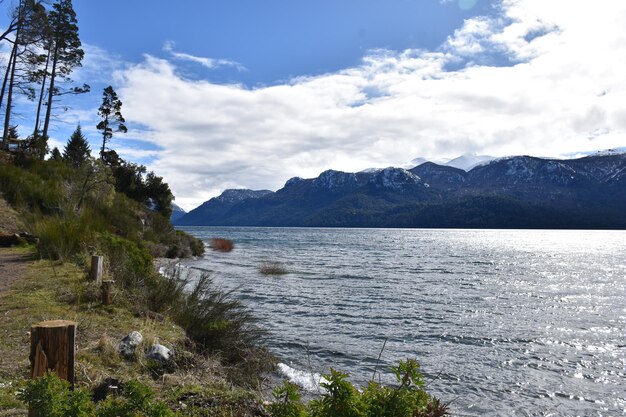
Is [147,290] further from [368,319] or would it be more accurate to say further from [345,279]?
[345,279]

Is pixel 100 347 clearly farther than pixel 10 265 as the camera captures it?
No

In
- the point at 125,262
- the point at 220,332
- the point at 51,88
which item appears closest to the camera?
the point at 220,332

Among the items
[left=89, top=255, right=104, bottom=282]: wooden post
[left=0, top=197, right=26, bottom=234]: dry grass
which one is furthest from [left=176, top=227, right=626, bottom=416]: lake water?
[left=0, top=197, right=26, bottom=234]: dry grass

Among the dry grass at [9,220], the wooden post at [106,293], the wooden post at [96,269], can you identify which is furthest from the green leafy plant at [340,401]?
the dry grass at [9,220]

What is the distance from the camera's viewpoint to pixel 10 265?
13.1 meters

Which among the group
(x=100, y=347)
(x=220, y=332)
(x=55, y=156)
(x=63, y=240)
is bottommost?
(x=220, y=332)

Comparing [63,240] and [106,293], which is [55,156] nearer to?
[63,240]

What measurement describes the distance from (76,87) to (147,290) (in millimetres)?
30588

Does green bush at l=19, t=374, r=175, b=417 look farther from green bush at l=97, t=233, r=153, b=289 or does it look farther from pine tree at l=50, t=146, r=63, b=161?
pine tree at l=50, t=146, r=63, b=161

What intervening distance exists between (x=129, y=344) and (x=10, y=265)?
885 centimetres

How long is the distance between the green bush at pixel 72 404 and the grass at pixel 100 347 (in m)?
1.63

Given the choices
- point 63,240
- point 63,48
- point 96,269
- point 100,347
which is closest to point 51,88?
point 63,48

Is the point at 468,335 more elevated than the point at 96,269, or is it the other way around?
the point at 96,269

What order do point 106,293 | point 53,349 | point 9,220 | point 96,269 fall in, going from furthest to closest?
point 9,220 < point 96,269 < point 106,293 < point 53,349
